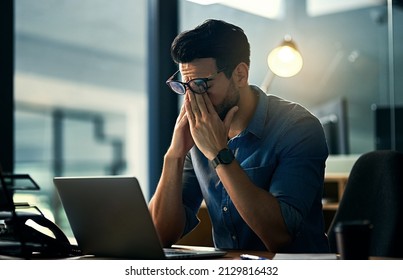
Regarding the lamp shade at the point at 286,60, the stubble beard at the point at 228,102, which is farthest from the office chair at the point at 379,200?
the lamp shade at the point at 286,60

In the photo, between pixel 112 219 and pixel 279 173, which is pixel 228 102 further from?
pixel 112 219

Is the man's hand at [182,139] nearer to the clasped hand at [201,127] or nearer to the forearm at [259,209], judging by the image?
the clasped hand at [201,127]

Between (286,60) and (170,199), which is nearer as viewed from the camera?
(170,199)

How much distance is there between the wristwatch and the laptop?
21 centimetres

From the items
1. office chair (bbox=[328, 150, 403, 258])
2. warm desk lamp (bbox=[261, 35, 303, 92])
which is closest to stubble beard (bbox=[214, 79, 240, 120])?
office chair (bbox=[328, 150, 403, 258])

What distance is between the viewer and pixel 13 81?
287 cm

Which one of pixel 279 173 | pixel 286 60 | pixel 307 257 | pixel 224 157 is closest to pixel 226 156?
pixel 224 157

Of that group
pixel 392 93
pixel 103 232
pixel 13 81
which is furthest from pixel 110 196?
pixel 392 93

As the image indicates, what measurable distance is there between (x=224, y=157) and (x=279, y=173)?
0.45ft

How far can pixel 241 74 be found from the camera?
182 cm

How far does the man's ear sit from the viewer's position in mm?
1801

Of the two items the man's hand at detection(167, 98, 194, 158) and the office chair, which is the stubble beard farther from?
the office chair
